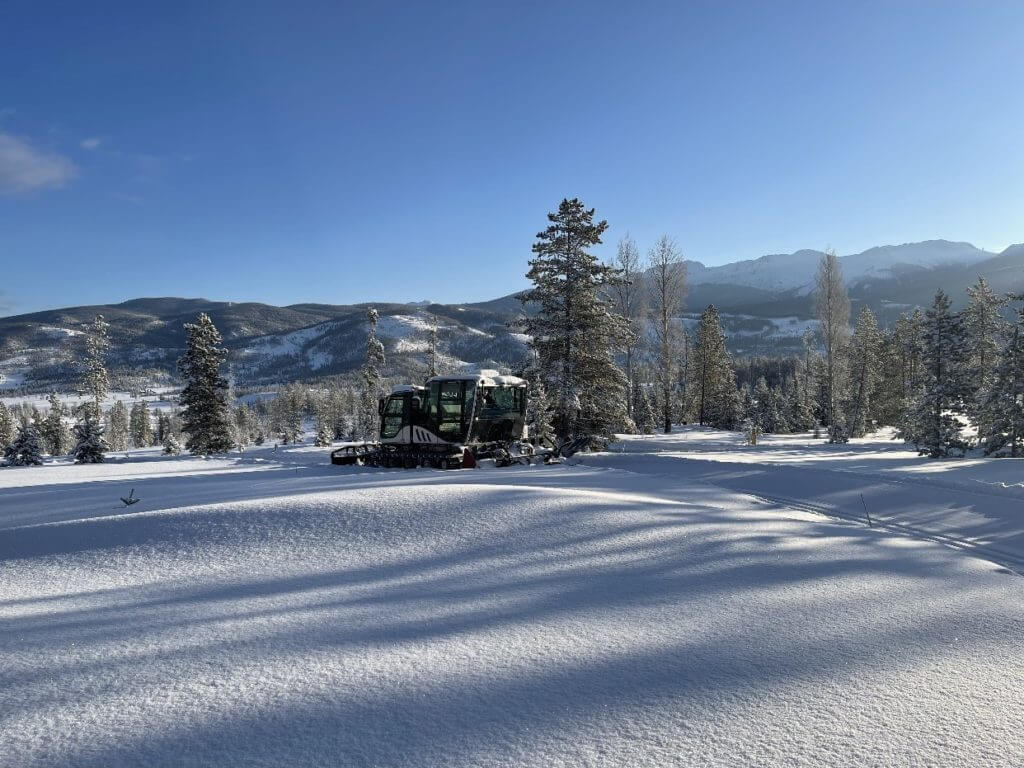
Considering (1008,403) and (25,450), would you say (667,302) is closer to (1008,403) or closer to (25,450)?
(1008,403)

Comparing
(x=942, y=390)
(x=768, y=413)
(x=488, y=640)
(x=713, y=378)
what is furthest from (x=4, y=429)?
(x=942, y=390)

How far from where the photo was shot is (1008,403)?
22.0 metres

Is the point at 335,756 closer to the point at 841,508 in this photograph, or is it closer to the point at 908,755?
the point at 908,755

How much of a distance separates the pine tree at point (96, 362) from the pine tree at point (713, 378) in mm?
54609

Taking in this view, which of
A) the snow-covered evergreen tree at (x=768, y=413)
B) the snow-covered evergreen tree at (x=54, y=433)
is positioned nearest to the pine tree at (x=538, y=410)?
the snow-covered evergreen tree at (x=768, y=413)

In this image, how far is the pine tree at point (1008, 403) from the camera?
858 inches

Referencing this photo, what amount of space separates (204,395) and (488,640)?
130ft

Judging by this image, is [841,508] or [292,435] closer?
[841,508]

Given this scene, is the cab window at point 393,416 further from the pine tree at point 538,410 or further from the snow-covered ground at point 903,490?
the snow-covered ground at point 903,490

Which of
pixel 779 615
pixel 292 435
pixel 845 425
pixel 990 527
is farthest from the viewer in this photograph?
pixel 292 435

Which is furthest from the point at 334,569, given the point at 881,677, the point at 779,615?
the point at 881,677

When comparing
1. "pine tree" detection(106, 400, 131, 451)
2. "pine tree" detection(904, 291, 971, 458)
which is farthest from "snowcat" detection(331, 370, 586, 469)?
"pine tree" detection(106, 400, 131, 451)

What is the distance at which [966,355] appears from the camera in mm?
25891

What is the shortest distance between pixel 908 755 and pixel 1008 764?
0.52 m
